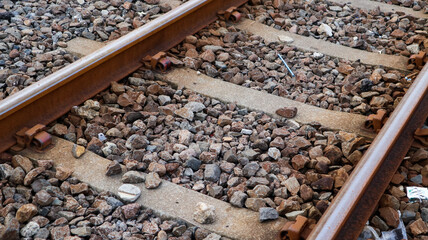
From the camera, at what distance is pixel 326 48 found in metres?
5.16

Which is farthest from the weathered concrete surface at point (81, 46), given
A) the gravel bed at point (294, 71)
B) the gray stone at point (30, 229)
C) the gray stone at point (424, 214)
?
the gray stone at point (424, 214)

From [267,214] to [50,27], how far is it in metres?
3.01

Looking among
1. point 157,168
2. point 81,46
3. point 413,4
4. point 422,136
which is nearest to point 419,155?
point 422,136

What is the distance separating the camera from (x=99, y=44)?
489cm

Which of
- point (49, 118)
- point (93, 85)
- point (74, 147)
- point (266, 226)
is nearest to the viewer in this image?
point (266, 226)

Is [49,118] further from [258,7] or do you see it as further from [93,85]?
[258,7]

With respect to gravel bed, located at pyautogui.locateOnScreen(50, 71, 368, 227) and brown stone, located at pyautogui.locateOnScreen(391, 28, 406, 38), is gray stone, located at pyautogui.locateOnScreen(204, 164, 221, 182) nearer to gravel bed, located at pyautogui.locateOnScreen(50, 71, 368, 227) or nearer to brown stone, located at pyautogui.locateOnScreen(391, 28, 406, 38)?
gravel bed, located at pyautogui.locateOnScreen(50, 71, 368, 227)

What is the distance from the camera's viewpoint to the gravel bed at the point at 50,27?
4.36 metres

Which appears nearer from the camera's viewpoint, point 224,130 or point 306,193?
point 306,193

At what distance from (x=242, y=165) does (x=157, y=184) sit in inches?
23.2

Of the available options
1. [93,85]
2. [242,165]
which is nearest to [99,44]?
[93,85]

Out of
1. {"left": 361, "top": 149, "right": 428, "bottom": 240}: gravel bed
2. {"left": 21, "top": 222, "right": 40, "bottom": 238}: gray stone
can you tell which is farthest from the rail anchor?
{"left": 361, "top": 149, "right": 428, "bottom": 240}: gravel bed

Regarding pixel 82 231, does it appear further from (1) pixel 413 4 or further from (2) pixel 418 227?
(1) pixel 413 4

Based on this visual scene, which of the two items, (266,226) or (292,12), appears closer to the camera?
(266,226)
